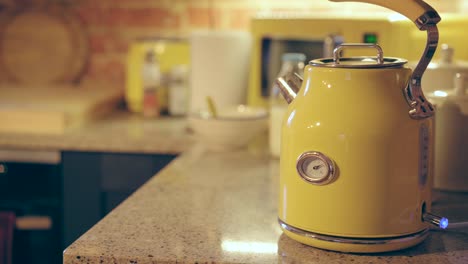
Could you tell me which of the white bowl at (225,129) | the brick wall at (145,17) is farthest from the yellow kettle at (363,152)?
the brick wall at (145,17)

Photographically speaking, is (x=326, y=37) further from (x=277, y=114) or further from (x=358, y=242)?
(x=358, y=242)

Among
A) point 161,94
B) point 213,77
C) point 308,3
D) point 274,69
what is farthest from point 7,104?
point 308,3

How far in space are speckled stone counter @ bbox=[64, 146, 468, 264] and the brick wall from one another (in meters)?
1.03

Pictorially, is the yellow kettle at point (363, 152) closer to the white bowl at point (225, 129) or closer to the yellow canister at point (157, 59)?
the white bowl at point (225, 129)

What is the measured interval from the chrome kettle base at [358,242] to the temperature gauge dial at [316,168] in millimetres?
79

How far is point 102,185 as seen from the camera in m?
1.84

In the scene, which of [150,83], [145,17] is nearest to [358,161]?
[150,83]

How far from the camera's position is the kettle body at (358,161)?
0.93 metres

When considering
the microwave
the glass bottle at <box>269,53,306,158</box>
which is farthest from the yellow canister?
the glass bottle at <box>269,53,306,158</box>

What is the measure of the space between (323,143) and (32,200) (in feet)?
3.82

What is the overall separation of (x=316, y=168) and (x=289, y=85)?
0.15m

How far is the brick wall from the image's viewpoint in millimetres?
2328

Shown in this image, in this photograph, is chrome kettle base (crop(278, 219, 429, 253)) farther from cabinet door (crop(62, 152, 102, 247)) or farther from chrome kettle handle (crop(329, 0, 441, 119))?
cabinet door (crop(62, 152, 102, 247))

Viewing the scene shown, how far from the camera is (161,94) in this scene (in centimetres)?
219
